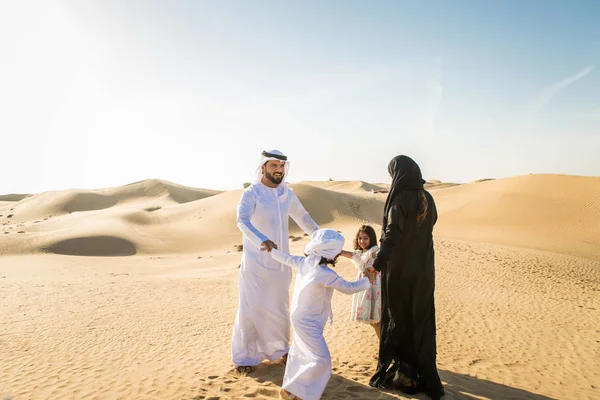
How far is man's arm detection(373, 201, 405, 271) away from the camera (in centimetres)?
408

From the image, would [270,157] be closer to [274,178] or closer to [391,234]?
[274,178]

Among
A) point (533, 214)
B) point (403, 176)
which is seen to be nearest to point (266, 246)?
point (403, 176)

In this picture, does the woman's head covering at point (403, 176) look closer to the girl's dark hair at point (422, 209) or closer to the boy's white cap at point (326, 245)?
the girl's dark hair at point (422, 209)

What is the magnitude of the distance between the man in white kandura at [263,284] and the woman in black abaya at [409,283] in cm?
131

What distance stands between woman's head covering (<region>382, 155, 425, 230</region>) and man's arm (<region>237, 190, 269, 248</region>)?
1.36 m

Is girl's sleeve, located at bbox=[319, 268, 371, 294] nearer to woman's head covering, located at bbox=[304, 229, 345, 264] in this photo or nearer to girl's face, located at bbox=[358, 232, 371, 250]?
woman's head covering, located at bbox=[304, 229, 345, 264]

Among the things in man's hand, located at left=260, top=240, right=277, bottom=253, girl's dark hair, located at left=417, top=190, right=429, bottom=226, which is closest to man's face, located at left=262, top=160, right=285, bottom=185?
man's hand, located at left=260, top=240, right=277, bottom=253

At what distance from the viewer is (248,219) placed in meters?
4.70

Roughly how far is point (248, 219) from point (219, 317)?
5000 millimetres

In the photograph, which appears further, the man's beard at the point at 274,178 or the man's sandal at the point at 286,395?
Result: the man's beard at the point at 274,178

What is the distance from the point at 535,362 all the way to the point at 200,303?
7455 millimetres

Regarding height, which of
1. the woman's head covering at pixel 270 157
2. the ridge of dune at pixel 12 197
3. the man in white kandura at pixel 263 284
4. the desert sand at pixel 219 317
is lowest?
the desert sand at pixel 219 317

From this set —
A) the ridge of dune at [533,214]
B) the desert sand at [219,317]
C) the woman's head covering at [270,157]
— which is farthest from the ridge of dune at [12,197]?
the woman's head covering at [270,157]

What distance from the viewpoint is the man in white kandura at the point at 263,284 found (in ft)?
15.9
